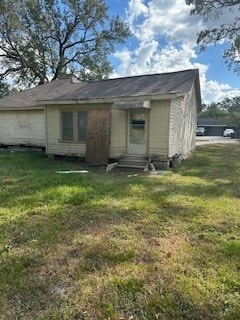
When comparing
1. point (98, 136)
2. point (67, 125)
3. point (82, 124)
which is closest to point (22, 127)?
point (67, 125)

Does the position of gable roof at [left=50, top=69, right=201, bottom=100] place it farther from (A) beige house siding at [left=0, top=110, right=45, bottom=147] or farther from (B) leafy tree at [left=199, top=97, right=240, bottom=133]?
(B) leafy tree at [left=199, top=97, right=240, bottom=133]

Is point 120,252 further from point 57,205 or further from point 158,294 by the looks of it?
point 57,205

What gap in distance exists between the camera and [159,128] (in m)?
9.71

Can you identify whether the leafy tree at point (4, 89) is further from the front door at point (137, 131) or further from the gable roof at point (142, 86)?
the front door at point (137, 131)

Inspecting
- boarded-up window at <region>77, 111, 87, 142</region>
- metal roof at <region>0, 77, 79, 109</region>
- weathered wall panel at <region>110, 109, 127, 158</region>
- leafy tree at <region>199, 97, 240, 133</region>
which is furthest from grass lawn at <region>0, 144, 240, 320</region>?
leafy tree at <region>199, 97, 240, 133</region>

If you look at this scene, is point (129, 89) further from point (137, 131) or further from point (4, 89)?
point (4, 89)

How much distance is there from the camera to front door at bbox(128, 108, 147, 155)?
9.99 metres

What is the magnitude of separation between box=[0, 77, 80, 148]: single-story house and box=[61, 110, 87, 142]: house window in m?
3.07

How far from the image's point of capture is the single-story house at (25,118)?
14375 mm

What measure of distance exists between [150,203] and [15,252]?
2.93 m

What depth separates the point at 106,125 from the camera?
10.4 m

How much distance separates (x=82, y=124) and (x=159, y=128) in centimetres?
313

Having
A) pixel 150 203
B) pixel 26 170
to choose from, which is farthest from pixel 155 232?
pixel 26 170

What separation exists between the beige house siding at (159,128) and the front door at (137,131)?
256 millimetres
